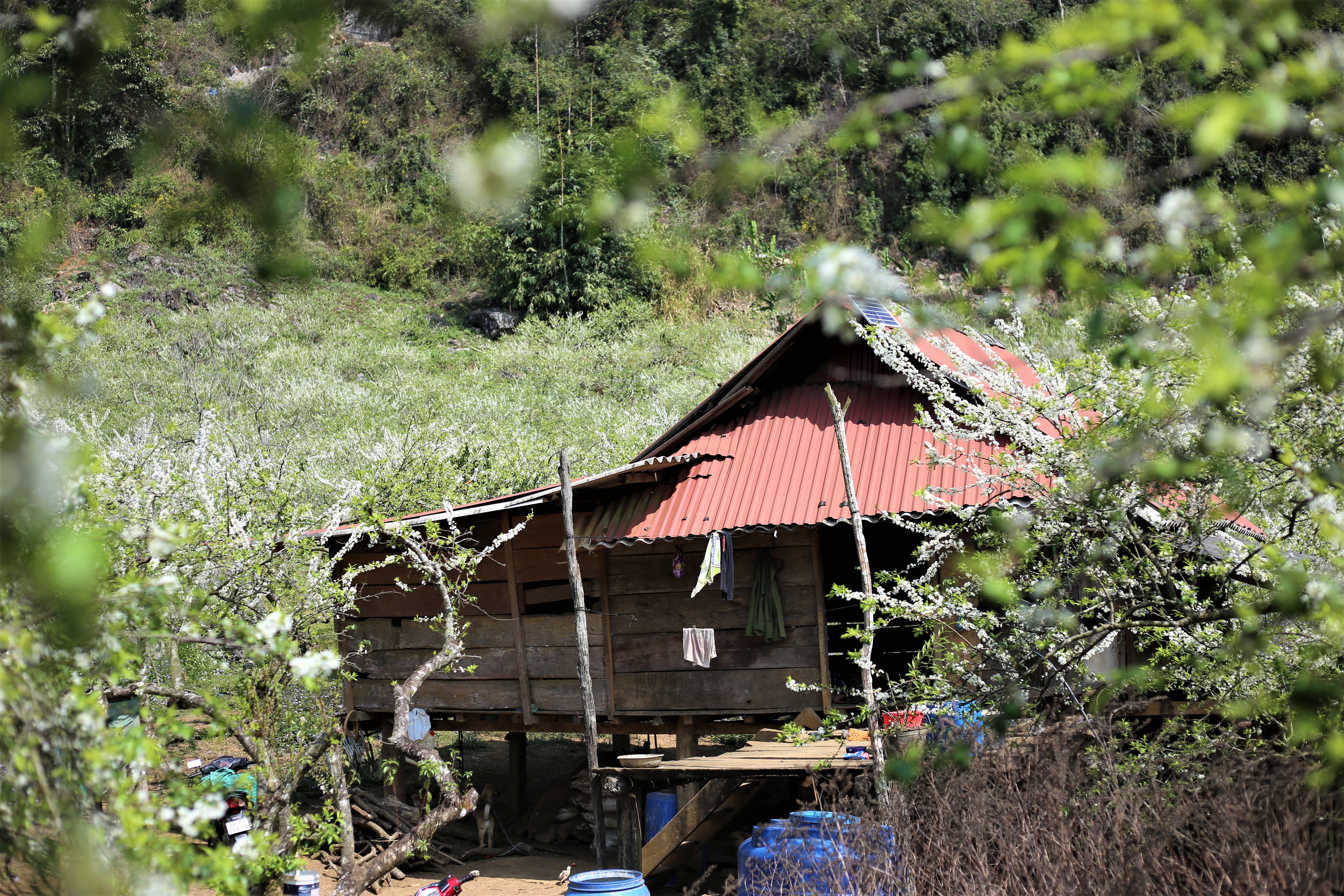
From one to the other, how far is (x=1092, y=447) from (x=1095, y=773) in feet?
6.47

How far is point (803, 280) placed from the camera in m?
2.25

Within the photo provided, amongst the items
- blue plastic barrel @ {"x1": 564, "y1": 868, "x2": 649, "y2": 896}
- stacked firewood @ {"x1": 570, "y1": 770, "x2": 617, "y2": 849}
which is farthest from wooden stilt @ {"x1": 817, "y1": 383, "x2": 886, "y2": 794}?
stacked firewood @ {"x1": 570, "y1": 770, "x2": 617, "y2": 849}

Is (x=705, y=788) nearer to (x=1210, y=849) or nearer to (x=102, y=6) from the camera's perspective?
(x=1210, y=849)

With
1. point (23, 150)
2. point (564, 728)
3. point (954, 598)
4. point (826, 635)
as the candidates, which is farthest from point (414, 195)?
point (23, 150)

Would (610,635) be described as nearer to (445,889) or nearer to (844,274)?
(445,889)

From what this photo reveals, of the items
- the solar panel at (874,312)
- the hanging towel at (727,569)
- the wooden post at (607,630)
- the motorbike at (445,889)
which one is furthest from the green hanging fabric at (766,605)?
the motorbike at (445,889)

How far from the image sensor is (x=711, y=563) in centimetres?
992

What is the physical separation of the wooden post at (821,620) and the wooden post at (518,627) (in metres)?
3.45

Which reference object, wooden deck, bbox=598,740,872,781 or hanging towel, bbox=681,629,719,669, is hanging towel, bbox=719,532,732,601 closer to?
hanging towel, bbox=681,629,719,669

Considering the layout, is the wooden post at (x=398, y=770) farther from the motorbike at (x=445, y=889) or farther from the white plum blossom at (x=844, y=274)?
the white plum blossom at (x=844, y=274)

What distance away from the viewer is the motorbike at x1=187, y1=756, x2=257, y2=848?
9789mm

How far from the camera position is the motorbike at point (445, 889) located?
28.7ft

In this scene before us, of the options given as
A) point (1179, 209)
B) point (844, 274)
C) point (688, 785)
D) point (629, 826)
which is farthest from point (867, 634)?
point (629, 826)

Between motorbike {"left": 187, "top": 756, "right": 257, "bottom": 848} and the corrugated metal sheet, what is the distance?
4.24m
